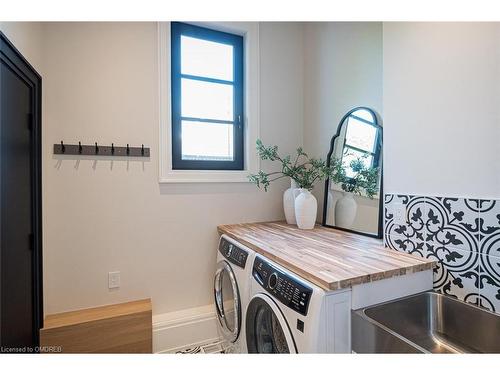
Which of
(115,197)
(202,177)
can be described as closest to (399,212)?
(202,177)

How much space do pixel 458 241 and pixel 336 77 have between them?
1458 mm

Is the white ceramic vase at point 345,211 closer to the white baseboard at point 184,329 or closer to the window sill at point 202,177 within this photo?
the window sill at point 202,177

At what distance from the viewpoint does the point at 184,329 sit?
6.29 feet

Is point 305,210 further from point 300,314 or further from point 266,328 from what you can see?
point 300,314

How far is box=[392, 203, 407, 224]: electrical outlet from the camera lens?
1300 mm

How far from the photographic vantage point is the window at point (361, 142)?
166 centimetres

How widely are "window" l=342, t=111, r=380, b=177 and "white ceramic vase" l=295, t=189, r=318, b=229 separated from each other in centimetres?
34

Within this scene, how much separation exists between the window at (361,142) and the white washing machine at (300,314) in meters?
1.02

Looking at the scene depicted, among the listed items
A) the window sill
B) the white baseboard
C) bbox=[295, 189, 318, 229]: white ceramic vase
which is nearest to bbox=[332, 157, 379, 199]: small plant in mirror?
bbox=[295, 189, 318, 229]: white ceramic vase

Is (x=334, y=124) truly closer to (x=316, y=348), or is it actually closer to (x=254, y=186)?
(x=254, y=186)

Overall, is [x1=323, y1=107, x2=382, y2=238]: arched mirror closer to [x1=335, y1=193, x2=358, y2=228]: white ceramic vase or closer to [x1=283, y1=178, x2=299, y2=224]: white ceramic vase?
[x1=335, y1=193, x2=358, y2=228]: white ceramic vase
